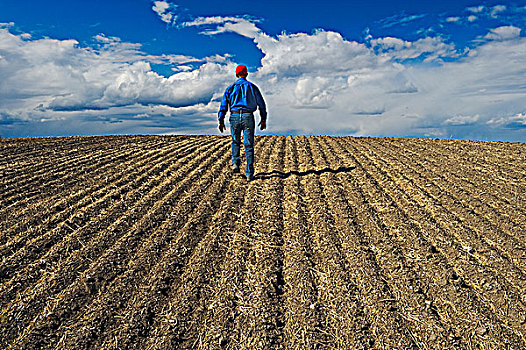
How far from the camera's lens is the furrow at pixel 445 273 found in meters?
3.32

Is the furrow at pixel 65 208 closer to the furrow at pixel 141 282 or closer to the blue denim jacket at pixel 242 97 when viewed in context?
the furrow at pixel 141 282

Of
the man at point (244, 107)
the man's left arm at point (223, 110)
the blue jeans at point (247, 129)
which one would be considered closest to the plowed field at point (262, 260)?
the blue jeans at point (247, 129)

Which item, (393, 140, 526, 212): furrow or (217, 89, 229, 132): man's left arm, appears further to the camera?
(217, 89, 229, 132): man's left arm

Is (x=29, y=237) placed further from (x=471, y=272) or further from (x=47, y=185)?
(x=471, y=272)

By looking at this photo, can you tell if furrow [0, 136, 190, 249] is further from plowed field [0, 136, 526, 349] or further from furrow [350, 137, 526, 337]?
furrow [350, 137, 526, 337]

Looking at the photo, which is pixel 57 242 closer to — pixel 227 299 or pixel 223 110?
pixel 227 299

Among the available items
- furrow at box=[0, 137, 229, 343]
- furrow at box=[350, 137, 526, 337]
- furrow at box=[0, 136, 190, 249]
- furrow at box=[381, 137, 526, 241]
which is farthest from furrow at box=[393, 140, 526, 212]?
furrow at box=[0, 136, 190, 249]

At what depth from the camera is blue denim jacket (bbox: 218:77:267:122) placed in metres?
7.18

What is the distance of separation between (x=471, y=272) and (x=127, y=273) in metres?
3.82

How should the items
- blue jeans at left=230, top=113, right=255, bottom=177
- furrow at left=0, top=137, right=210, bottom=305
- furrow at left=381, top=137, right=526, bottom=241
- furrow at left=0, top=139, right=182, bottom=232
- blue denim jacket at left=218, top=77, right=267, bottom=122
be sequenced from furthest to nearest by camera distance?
blue jeans at left=230, top=113, right=255, bottom=177 → blue denim jacket at left=218, top=77, right=267, bottom=122 → furrow at left=0, top=139, right=182, bottom=232 → furrow at left=381, top=137, right=526, bottom=241 → furrow at left=0, top=137, right=210, bottom=305

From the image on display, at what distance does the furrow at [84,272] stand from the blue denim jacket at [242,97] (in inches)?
90.3

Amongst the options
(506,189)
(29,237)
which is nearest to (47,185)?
(29,237)

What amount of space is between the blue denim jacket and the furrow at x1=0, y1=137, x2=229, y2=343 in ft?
7.52

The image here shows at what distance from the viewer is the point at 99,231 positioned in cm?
507
